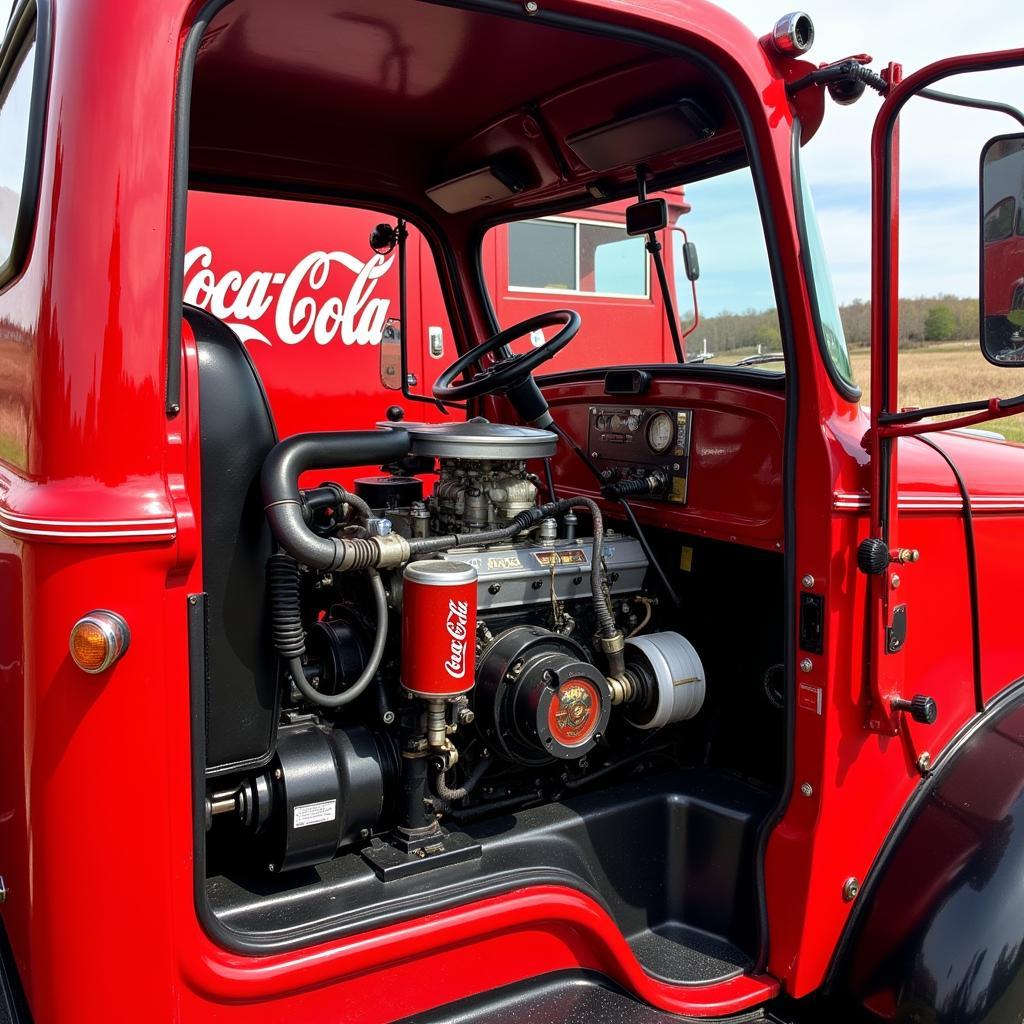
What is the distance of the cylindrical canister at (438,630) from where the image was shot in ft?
5.79

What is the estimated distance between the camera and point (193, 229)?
5.74m

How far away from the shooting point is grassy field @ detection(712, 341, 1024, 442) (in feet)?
5.43

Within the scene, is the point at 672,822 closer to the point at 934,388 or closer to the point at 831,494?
the point at 831,494

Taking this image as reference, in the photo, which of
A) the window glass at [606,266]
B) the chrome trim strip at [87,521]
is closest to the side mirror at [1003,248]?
the chrome trim strip at [87,521]

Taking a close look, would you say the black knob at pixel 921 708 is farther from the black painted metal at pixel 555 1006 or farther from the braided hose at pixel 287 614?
the braided hose at pixel 287 614

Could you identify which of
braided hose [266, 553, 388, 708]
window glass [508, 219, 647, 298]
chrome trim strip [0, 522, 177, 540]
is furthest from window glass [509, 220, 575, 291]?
chrome trim strip [0, 522, 177, 540]

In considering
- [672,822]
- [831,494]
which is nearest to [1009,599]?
[831,494]

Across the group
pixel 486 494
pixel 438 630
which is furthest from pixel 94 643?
pixel 486 494

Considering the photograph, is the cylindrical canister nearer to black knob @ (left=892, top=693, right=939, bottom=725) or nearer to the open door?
the open door

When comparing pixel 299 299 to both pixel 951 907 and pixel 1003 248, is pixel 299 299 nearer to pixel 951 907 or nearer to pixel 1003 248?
pixel 1003 248

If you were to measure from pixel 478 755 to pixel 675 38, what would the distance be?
1.53 metres

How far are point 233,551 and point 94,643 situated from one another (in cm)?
36

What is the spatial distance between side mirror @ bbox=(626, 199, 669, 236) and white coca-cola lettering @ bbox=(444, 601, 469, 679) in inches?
55.0

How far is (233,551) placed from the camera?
5.30 ft
